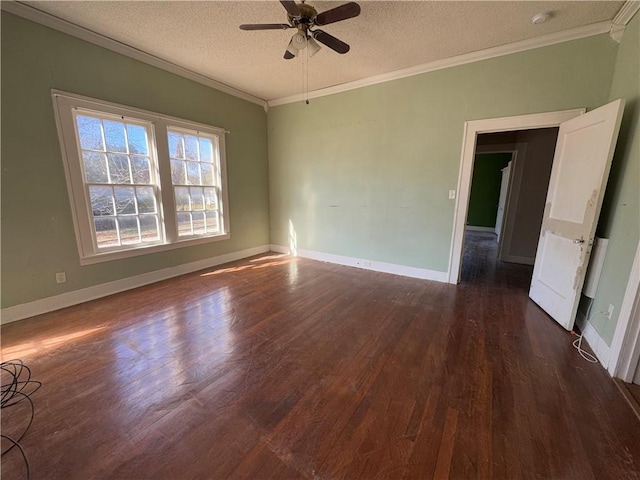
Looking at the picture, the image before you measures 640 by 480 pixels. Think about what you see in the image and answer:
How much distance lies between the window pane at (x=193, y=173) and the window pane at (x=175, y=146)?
0.18 metres

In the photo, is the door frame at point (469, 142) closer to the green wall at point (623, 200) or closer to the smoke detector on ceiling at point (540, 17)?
the green wall at point (623, 200)

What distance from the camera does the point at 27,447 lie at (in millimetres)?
1348

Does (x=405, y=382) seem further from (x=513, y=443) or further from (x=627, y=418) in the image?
(x=627, y=418)

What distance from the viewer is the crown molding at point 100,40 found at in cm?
243

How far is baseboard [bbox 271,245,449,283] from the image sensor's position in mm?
3887

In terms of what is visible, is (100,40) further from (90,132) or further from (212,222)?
(212,222)

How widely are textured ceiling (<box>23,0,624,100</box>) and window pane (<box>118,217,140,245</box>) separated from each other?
6.93 feet

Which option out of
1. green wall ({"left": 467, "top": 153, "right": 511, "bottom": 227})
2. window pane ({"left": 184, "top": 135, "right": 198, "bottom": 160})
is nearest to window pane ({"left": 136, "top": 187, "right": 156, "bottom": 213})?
window pane ({"left": 184, "top": 135, "right": 198, "bottom": 160})

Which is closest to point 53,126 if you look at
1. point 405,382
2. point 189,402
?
point 189,402

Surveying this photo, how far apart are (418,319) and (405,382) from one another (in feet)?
3.34

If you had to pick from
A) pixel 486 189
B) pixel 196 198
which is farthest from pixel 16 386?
pixel 486 189

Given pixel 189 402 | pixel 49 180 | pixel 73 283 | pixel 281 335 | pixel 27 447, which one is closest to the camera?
pixel 27 447

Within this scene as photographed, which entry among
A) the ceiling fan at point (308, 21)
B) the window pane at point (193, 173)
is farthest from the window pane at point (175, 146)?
the ceiling fan at point (308, 21)

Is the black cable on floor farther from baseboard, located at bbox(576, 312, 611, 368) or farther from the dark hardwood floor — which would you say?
baseboard, located at bbox(576, 312, 611, 368)
